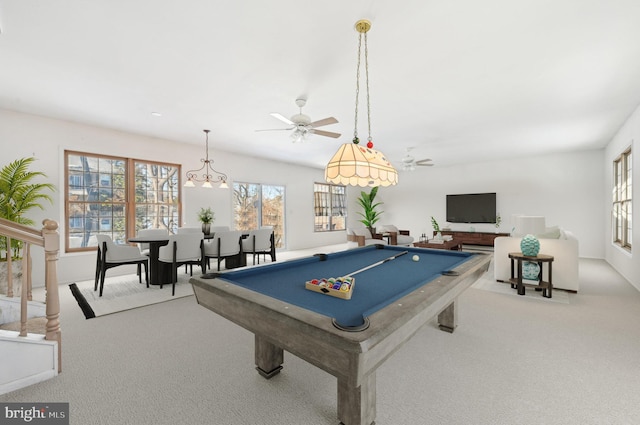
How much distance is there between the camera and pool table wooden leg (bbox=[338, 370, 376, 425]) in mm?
1269

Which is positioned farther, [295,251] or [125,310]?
[295,251]

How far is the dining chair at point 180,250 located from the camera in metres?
3.86

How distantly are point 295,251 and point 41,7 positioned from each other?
6.70m

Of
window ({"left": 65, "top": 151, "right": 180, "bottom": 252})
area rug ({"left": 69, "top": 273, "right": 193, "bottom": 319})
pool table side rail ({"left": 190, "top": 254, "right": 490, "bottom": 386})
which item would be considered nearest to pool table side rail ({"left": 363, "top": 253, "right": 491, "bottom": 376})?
pool table side rail ({"left": 190, "top": 254, "right": 490, "bottom": 386})

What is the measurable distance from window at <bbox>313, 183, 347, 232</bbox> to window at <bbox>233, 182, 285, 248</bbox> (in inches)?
53.8

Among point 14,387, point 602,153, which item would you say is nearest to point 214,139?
point 14,387

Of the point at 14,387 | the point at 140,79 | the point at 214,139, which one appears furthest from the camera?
the point at 214,139

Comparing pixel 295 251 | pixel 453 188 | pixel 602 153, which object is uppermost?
pixel 602 153

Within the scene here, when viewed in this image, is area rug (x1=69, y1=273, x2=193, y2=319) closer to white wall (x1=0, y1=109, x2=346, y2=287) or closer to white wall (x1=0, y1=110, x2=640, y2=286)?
white wall (x1=0, y1=109, x2=346, y2=287)

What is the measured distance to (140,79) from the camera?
310cm

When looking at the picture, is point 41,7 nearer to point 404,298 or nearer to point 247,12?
point 247,12

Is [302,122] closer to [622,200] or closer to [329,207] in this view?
[622,200]

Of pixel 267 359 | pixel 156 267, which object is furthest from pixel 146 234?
pixel 267 359

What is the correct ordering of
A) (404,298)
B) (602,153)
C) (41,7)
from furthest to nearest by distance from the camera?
1. (602,153)
2. (41,7)
3. (404,298)
